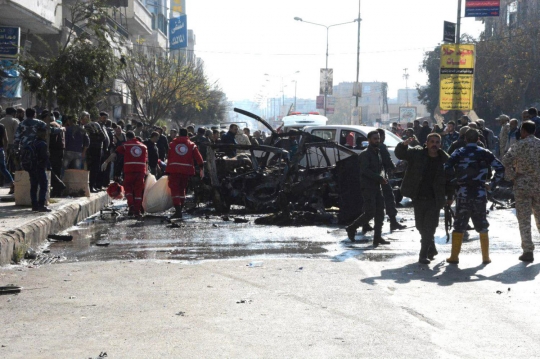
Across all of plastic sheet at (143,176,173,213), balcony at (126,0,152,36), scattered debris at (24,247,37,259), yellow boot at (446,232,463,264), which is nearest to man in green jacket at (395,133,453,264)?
yellow boot at (446,232,463,264)

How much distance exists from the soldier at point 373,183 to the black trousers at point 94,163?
8.92 m

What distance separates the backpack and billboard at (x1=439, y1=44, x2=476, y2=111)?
19843mm

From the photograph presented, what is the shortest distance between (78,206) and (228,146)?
3.10m

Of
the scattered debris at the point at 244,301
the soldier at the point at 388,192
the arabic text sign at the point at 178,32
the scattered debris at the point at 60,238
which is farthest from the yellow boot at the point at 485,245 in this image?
the arabic text sign at the point at 178,32

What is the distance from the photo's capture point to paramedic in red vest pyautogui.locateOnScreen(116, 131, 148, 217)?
16266 millimetres

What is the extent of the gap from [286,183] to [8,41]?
1175cm

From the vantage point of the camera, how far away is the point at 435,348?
19.1 ft

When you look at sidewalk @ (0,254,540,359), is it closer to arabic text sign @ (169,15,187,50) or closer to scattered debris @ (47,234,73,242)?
scattered debris @ (47,234,73,242)

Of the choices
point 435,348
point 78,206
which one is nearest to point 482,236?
point 435,348

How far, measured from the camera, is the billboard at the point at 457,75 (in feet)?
102

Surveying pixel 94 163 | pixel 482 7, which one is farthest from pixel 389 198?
pixel 482 7

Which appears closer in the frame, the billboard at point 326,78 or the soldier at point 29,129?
the soldier at point 29,129

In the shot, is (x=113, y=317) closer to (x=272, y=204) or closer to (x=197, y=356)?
(x=197, y=356)

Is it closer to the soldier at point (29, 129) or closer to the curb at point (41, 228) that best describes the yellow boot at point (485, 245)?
the curb at point (41, 228)
